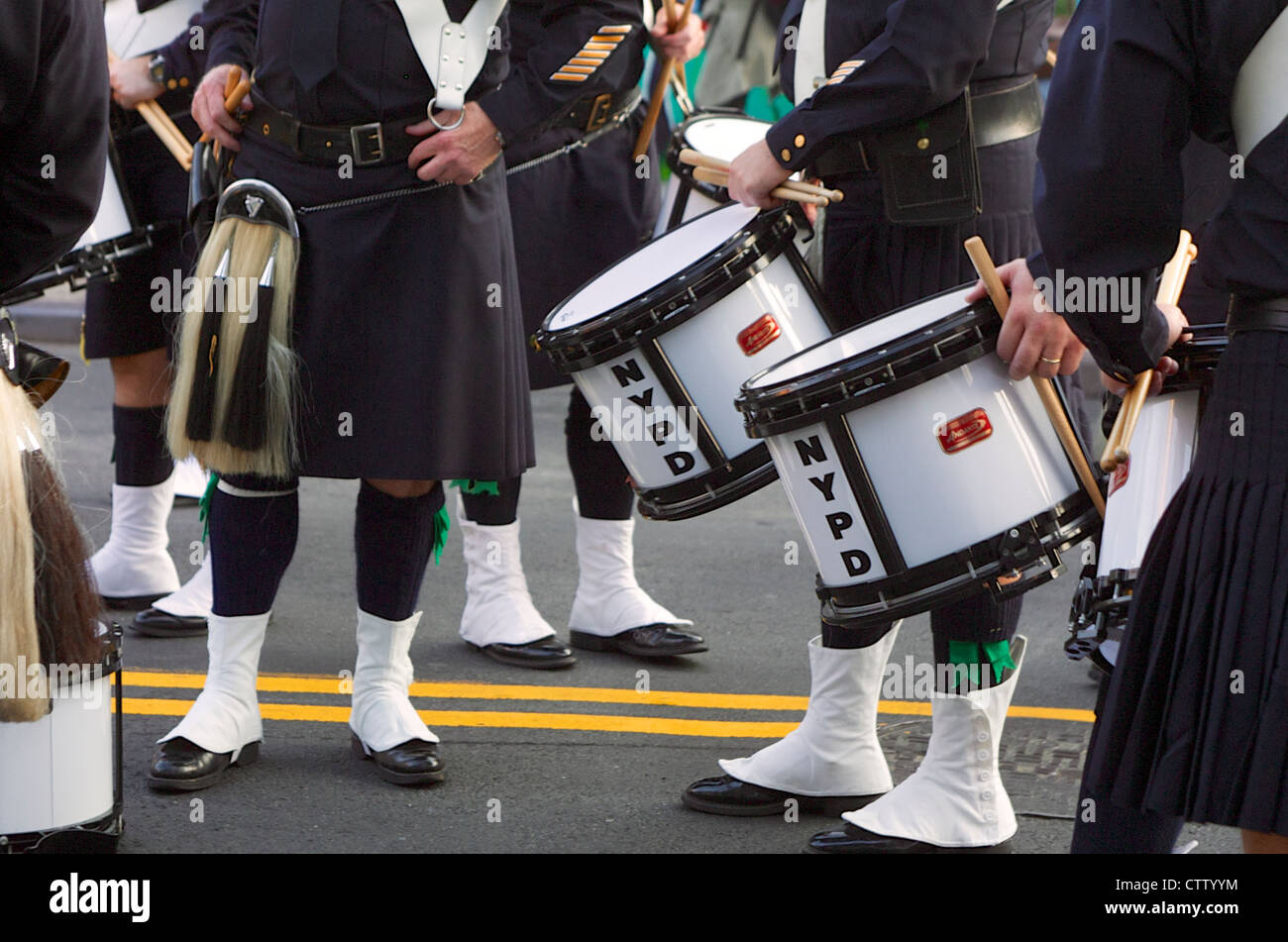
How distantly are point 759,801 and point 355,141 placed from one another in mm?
1563

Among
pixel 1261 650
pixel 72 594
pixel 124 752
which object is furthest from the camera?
pixel 124 752

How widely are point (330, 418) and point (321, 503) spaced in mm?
2943

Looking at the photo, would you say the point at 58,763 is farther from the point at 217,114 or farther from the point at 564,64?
the point at 564,64

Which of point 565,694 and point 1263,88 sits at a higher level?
point 1263,88

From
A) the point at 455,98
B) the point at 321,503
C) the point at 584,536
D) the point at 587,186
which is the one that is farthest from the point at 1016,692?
the point at 321,503

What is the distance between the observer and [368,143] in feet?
10.9

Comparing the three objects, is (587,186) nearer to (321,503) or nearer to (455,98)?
(455,98)

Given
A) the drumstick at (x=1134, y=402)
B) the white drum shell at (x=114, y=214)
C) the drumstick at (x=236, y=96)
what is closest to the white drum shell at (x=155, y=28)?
the white drum shell at (x=114, y=214)

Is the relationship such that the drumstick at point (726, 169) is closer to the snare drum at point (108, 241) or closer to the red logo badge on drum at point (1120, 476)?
the red logo badge on drum at point (1120, 476)

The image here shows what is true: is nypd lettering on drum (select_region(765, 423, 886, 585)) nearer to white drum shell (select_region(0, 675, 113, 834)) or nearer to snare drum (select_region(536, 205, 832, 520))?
snare drum (select_region(536, 205, 832, 520))

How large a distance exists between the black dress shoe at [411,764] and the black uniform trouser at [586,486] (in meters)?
1.08

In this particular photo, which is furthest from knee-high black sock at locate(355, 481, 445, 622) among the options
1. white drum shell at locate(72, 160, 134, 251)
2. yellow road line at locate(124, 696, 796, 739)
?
white drum shell at locate(72, 160, 134, 251)

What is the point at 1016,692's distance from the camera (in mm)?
4305

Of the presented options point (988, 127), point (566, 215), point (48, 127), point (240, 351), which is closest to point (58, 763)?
point (240, 351)
